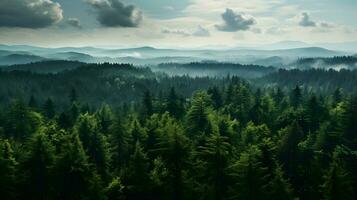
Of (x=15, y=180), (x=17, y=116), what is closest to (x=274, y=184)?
(x=15, y=180)

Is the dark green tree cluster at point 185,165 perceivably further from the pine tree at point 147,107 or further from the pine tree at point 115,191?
the pine tree at point 147,107

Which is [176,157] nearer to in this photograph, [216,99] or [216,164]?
[216,164]

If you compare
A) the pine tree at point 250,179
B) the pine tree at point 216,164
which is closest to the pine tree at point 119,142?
the pine tree at point 216,164

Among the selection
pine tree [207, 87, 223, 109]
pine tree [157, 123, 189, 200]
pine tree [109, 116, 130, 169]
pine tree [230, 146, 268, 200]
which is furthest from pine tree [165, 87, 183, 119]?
pine tree [230, 146, 268, 200]

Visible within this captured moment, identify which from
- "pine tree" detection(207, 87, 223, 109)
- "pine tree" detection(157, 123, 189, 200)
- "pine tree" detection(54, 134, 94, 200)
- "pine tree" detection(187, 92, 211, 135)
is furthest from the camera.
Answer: "pine tree" detection(207, 87, 223, 109)

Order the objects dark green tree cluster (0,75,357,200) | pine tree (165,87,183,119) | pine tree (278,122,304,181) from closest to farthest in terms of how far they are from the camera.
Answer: dark green tree cluster (0,75,357,200) < pine tree (278,122,304,181) < pine tree (165,87,183,119)

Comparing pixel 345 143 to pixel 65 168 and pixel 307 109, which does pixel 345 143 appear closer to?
pixel 307 109

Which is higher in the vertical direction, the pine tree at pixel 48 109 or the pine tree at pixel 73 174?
the pine tree at pixel 73 174

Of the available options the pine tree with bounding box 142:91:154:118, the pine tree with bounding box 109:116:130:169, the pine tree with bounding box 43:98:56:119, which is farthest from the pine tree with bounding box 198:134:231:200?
the pine tree with bounding box 43:98:56:119

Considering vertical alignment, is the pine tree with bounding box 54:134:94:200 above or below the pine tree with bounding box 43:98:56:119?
above

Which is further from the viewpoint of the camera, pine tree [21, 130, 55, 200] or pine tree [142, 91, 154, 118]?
pine tree [142, 91, 154, 118]

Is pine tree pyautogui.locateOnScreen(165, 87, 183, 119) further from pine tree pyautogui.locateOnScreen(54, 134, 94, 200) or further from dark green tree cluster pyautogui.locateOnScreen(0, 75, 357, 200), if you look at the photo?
pine tree pyautogui.locateOnScreen(54, 134, 94, 200)
